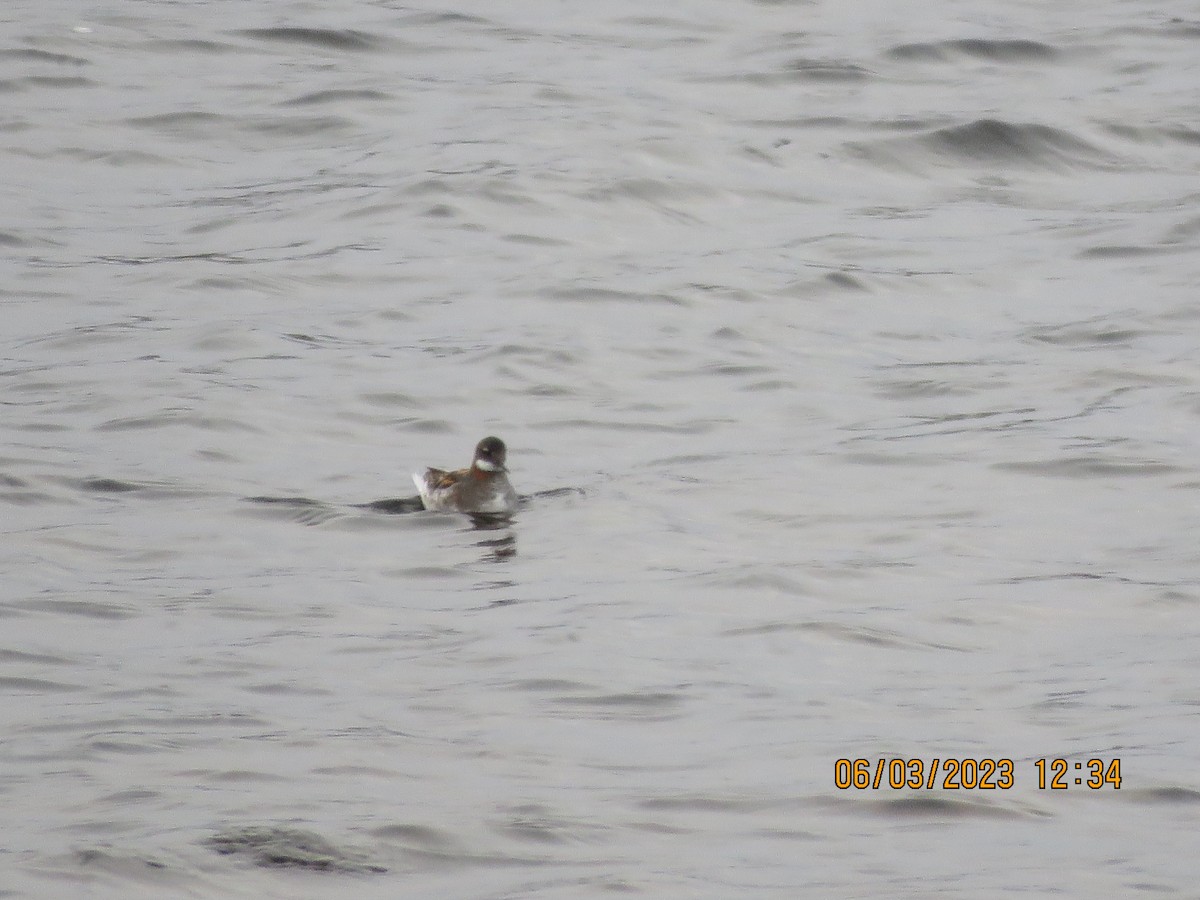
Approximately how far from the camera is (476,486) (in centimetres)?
1195

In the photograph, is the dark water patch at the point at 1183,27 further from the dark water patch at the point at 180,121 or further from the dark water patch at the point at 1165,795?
the dark water patch at the point at 1165,795

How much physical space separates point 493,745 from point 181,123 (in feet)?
47.0

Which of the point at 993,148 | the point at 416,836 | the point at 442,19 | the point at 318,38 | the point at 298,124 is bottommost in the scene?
the point at 416,836

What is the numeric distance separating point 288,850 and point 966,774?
249 cm

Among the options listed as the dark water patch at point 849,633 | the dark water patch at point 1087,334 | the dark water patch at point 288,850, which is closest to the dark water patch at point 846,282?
the dark water patch at point 1087,334

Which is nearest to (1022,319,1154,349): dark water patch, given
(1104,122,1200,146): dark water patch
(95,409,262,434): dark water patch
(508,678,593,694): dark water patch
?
(1104,122,1200,146): dark water patch

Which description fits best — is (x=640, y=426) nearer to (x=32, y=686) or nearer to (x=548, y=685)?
(x=548, y=685)

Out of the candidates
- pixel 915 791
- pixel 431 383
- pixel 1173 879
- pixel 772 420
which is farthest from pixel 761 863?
pixel 431 383

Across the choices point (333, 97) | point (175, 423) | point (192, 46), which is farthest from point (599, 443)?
point (192, 46)

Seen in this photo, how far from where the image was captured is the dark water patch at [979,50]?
2377 centimetres

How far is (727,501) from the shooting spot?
12039 millimetres

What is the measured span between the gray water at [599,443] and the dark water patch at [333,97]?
0.47ft

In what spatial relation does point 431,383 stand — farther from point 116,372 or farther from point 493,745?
point 493,745

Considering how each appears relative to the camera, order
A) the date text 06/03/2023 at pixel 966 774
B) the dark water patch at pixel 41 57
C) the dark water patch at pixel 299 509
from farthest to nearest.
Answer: the dark water patch at pixel 41 57 → the dark water patch at pixel 299 509 → the date text 06/03/2023 at pixel 966 774
